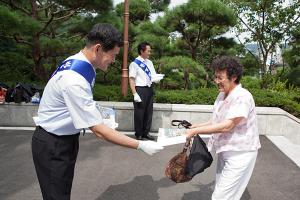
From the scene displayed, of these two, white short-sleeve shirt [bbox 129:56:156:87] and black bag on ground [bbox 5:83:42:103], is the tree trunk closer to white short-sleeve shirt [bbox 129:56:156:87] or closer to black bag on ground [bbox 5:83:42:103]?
black bag on ground [bbox 5:83:42:103]

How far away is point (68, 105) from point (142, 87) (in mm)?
3903

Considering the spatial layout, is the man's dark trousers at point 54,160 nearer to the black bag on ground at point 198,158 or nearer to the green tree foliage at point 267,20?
the black bag on ground at point 198,158

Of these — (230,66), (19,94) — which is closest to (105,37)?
(230,66)

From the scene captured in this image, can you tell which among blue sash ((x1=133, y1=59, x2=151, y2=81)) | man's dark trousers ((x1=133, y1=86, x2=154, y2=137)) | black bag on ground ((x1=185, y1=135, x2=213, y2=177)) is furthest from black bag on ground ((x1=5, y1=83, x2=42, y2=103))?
black bag on ground ((x1=185, y1=135, x2=213, y2=177))

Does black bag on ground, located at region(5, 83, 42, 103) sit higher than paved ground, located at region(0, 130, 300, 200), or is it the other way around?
black bag on ground, located at region(5, 83, 42, 103)

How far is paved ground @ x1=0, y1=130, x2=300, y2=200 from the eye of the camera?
4.00 m

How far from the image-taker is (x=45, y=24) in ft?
27.3

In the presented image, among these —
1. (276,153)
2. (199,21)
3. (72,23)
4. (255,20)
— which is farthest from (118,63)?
(276,153)

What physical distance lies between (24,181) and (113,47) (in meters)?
2.80

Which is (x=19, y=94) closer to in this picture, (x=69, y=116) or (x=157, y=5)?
(x=69, y=116)

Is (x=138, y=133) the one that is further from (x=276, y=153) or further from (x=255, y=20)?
(x=255, y=20)

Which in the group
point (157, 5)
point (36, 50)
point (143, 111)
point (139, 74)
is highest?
point (157, 5)

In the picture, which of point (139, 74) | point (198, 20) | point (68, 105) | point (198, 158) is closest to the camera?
point (68, 105)

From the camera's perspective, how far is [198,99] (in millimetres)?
7582
